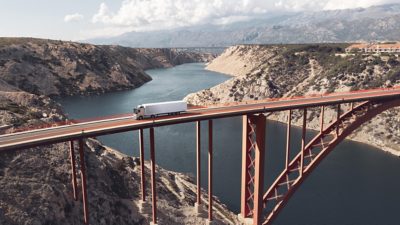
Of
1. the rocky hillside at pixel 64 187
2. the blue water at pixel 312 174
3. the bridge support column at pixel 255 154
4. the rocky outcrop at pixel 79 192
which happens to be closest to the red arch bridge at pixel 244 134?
the bridge support column at pixel 255 154

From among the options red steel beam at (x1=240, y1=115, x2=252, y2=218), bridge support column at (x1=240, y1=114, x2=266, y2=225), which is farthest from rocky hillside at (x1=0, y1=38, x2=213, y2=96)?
bridge support column at (x1=240, y1=114, x2=266, y2=225)

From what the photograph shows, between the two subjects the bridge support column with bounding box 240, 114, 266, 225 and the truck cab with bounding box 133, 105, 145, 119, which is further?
the bridge support column with bounding box 240, 114, 266, 225

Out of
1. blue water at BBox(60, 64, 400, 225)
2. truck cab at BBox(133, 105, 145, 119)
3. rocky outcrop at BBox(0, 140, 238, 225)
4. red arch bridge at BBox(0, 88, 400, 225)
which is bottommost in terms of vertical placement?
blue water at BBox(60, 64, 400, 225)

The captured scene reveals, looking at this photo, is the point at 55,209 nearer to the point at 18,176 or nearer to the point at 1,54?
the point at 18,176

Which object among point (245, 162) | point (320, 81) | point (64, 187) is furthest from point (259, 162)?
point (320, 81)

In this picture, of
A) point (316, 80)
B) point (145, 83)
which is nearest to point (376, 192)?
point (316, 80)

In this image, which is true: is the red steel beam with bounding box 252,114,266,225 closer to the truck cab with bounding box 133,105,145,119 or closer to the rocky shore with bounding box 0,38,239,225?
the rocky shore with bounding box 0,38,239,225
